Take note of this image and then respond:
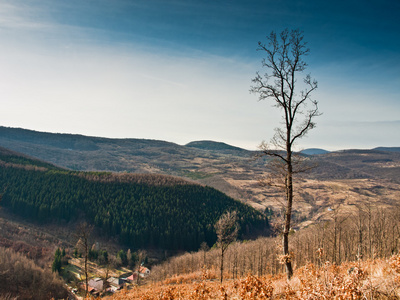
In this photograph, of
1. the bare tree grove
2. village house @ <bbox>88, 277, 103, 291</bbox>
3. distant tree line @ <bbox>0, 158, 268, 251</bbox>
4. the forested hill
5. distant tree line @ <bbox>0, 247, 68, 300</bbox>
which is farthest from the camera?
the forested hill

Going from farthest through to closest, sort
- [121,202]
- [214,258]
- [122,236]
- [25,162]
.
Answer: [25,162], [121,202], [122,236], [214,258]

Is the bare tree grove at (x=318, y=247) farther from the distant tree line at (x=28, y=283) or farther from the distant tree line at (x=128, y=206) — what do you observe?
the distant tree line at (x=128, y=206)

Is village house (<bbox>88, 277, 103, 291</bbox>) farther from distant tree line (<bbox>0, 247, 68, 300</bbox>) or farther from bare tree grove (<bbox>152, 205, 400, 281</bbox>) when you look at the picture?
distant tree line (<bbox>0, 247, 68, 300</bbox>)

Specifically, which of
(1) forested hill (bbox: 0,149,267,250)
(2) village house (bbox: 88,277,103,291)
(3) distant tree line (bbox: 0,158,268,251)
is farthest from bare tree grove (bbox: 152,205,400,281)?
(1) forested hill (bbox: 0,149,267,250)

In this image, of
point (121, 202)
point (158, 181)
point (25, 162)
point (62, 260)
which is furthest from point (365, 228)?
point (25, 162)

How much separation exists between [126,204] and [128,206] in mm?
2478

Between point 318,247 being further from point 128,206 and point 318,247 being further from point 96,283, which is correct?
point 128,206

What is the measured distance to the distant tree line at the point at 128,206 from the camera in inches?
4726

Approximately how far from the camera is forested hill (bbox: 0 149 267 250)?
12056 centimetres

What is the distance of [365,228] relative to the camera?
47.6 m

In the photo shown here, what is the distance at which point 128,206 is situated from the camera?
137750 millimetres

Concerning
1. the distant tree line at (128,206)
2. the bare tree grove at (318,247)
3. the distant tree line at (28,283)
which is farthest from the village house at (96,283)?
the distant tree line at (128,206)

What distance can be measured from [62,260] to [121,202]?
59.4 metres

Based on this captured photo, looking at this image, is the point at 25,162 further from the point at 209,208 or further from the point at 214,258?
the point at 214,258
